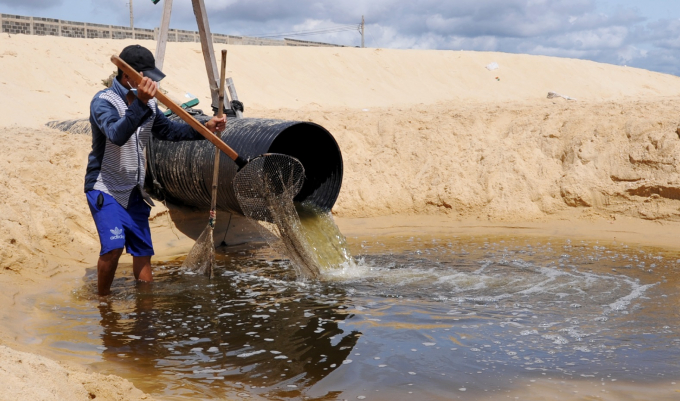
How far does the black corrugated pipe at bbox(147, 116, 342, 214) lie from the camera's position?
6.06 metres

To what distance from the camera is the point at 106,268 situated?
4.71 m

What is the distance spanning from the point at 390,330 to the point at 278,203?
2.07 metres

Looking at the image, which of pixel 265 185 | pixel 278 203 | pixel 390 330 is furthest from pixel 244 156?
pixel 390 330

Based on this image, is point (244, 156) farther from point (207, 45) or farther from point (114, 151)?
point (207, 45)

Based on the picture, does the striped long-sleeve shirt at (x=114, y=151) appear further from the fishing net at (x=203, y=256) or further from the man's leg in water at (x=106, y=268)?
the fishing net at (x=203, y=256)

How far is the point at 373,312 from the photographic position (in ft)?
15.3

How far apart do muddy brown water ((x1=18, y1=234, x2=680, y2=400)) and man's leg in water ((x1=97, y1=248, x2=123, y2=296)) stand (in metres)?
0.10

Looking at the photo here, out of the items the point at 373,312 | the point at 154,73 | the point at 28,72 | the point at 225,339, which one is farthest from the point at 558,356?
the point at 28,72

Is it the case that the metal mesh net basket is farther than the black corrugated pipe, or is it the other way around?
the black corrugated pipe

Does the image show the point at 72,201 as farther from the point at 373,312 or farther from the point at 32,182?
the point at 373,312

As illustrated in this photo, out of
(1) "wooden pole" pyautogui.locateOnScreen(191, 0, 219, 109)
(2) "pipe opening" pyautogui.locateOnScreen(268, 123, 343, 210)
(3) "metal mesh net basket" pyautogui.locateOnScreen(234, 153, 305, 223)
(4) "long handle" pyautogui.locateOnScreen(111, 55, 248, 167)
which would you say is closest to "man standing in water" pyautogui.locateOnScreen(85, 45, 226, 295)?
(4) "long handle" pyautogui.locateOnScreen(111, 55, 248, 167)

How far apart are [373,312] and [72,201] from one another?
4.07m

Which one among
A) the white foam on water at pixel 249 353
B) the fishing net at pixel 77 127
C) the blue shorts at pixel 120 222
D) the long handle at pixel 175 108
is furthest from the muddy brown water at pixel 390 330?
the fishing net at pixel 77 127

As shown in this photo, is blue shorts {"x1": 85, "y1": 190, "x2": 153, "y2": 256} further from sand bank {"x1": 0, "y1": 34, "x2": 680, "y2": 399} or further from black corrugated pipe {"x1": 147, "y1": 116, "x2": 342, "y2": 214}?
black corrugated pipe {"x1": 147, "y1": 116, "x2": 342, "y2": 214}
